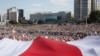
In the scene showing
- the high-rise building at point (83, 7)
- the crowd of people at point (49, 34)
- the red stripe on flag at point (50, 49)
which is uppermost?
the high-rise building at point (83, 7)

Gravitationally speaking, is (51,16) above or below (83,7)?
below

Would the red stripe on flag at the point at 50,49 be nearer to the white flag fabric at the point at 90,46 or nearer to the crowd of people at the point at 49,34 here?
the white flag fabric at the point at 90,46

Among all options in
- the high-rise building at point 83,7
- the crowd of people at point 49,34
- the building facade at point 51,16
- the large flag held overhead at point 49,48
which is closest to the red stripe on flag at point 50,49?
the large flag held overhead at point 49,48

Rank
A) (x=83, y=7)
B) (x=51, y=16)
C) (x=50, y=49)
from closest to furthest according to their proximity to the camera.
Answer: (x=50, y=49) < (x=83, y=7) < (x=51, y=16)

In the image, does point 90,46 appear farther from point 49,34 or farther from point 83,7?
point 83,7

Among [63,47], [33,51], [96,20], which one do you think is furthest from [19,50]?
[96,20]

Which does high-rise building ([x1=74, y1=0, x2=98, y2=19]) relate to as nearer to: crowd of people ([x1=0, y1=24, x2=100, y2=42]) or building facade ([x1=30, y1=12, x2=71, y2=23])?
building facade ([x1=30, y1=12, x2=71, y2=23])

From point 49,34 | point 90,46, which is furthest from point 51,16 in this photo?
point 90,46

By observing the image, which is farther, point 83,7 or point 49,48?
point 83,7
